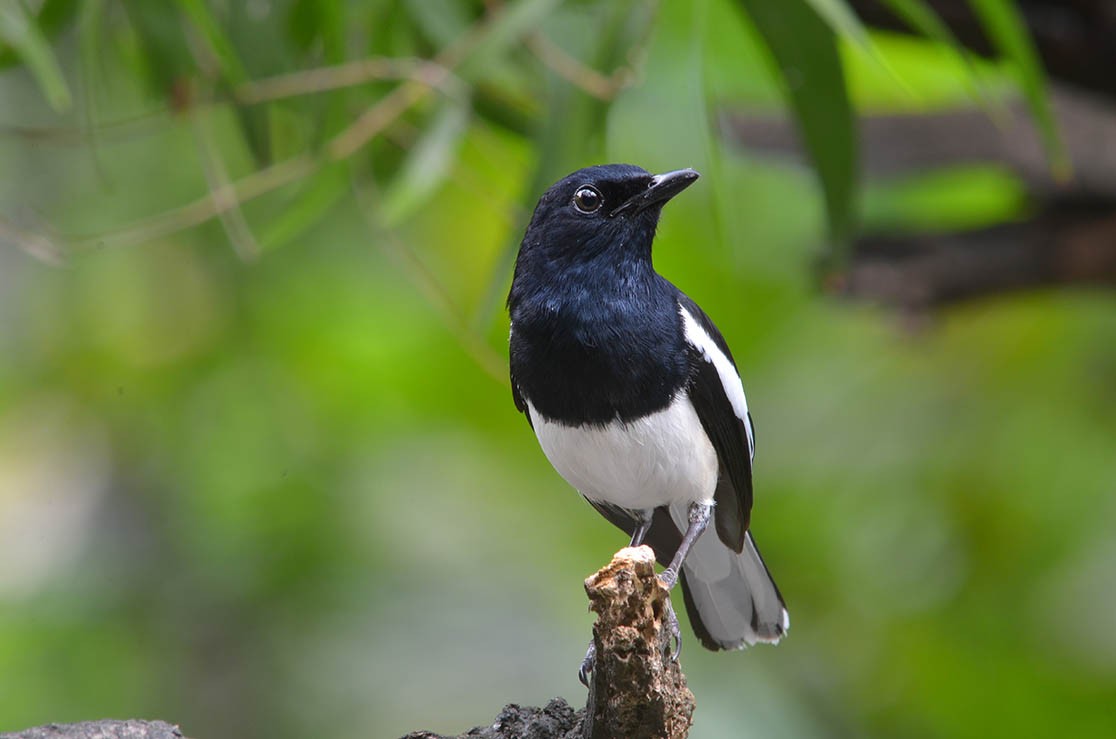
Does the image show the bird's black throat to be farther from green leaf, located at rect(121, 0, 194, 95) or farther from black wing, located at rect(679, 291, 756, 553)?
green leaf, located at rect(121, 0, 194, 95)

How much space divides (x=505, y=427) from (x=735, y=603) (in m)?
3.16

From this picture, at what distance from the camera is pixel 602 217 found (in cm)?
234

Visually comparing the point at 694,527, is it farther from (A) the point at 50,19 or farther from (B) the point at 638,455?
(A) the point at 50,19

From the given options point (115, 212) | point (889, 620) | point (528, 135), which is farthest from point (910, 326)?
point (115, 212)

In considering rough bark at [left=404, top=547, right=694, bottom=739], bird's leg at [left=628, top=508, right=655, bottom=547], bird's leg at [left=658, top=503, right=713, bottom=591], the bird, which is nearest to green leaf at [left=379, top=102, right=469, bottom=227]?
the bird

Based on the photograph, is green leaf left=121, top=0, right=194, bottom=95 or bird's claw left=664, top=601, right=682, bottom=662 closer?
bird's claw left=664, top=601, right=682, bottom=662

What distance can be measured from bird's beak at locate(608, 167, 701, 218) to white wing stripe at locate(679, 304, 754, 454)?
0.78 feet

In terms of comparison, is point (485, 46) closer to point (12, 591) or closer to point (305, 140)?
point (305, 140)

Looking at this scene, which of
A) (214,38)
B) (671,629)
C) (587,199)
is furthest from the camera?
(214,38)

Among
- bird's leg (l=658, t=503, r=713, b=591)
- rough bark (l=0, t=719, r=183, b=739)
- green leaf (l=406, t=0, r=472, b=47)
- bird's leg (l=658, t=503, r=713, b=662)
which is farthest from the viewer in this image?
green leaf (l=406, t=0, r=472, b=47)

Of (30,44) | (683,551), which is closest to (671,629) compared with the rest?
(683,551)

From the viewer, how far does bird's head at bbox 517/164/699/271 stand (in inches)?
91.7

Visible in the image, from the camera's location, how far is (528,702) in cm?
475

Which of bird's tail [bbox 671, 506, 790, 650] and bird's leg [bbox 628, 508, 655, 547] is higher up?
bird's leg [bbox 628, 508, 655, 547]
